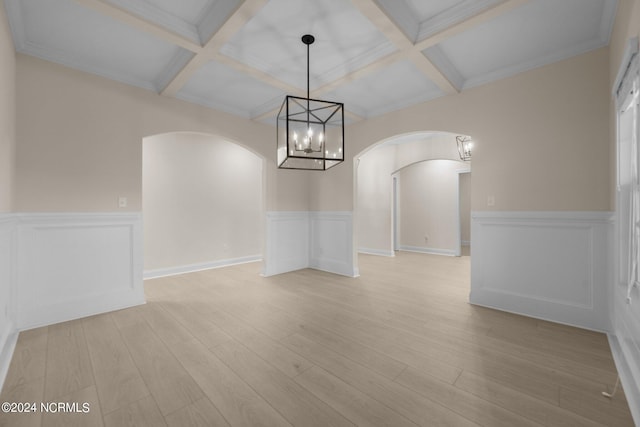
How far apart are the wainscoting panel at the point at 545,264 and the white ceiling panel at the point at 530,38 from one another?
5.48 ft

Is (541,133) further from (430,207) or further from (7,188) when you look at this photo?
(7,188)

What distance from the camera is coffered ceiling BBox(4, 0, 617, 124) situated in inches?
85.2

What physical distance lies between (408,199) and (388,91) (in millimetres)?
4938

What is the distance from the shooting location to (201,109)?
395 centimetres

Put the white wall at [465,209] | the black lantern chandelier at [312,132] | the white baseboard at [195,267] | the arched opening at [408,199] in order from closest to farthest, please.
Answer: the black lantern chandelier at [312,132]
the white baseboard at [195,267]
the arched opening at [408,199]
the white wall at [465,209]

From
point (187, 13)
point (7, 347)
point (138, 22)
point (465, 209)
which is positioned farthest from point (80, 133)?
point (465, 209)

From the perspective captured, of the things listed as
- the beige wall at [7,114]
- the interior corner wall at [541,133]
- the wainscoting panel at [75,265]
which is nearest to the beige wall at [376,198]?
the interior corner wall at [541,133]

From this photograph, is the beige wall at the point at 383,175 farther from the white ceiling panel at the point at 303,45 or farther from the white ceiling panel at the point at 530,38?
the white ceiling panel at the point at 303,45

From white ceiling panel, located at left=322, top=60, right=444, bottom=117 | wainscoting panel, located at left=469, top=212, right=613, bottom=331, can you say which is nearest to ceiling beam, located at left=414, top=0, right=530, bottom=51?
white ceiling panel, located at left=322, top=60, right=444, bottom=117

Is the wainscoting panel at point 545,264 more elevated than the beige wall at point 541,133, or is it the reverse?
the beige wall at point 541,133

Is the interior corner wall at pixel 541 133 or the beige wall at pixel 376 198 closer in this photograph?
the interior corner wall at pixel 541 133

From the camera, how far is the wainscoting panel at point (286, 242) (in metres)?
4.91

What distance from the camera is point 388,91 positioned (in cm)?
374

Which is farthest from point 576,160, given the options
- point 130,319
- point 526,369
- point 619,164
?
point 130,319
